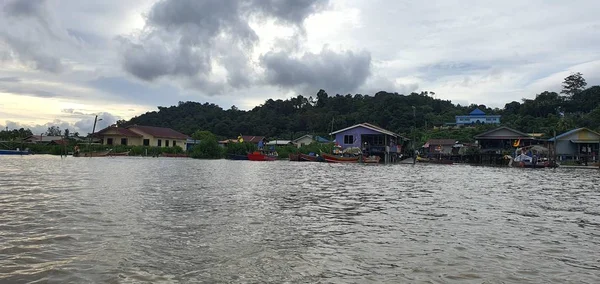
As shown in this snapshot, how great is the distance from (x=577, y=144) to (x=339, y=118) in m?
37.0

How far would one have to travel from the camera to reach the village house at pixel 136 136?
186 feet

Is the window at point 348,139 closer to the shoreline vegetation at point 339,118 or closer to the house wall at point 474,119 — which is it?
the shoreline vegetation at point 339,118

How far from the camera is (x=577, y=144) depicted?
1887 inches

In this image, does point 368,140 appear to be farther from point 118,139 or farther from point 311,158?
point 118,139

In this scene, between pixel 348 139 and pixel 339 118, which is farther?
pixel 339 118

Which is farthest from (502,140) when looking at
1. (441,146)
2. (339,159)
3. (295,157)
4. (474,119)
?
(295,157)

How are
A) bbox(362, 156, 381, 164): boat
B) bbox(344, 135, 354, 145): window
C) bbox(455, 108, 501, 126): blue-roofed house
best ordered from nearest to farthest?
1. bbox(362, 156, 381, 164): boat
2. bbox(344, 135, 354, 145): window
3. bbox(455, 108, 501, 126): blue-roofed house

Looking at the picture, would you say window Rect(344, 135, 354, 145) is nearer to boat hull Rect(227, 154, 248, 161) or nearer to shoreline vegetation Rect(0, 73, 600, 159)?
shoreline vegetation Rect(0, 73, 600, 159)

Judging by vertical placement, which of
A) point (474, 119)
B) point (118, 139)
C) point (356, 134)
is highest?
point (474, 119)

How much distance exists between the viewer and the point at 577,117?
2271 inches

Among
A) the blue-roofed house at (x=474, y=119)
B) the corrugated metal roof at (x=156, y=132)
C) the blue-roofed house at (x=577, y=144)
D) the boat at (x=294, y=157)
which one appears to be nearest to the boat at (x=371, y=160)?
the boat at (x=294, y=157)

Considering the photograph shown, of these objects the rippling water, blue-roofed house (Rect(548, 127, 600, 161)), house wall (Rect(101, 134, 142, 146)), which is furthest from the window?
the rippling water

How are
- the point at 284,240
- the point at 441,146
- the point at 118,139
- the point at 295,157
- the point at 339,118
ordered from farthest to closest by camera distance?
the point at 339,118
the point at 441,146
the point at 118,139
the point at 295,157
the point at 284,240

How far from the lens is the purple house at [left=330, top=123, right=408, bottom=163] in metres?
51.7
